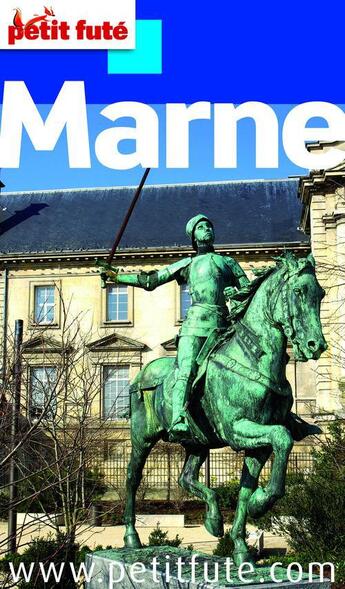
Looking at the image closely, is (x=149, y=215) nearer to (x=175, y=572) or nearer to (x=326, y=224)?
(x=326, y=224)

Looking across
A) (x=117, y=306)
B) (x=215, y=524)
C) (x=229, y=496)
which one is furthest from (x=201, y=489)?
(x=117, y=306)

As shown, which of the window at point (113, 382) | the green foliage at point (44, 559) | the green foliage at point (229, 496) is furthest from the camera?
the window at point (113, 382)

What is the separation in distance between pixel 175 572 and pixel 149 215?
3553cm

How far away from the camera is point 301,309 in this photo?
636 cm

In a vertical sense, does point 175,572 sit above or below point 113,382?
below

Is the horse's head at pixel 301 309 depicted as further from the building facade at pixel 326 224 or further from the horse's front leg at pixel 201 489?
the building facade at pixel 326 224

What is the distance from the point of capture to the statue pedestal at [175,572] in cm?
619

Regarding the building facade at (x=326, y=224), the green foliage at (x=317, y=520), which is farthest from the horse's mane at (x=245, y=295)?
the building facade at (x=326, y=224)

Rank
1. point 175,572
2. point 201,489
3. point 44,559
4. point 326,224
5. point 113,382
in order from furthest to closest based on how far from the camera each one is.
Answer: point 113,382 < point 326,224 < point 44,559 < point 201,489 < point 175,572

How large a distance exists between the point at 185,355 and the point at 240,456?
2505 centimetres

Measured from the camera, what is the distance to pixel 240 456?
104 ft

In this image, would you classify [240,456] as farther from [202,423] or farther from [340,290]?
[202,423]

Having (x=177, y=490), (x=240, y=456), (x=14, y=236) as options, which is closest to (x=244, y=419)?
(x=177, y=490)

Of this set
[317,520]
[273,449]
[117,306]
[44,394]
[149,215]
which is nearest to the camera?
[273,449]
